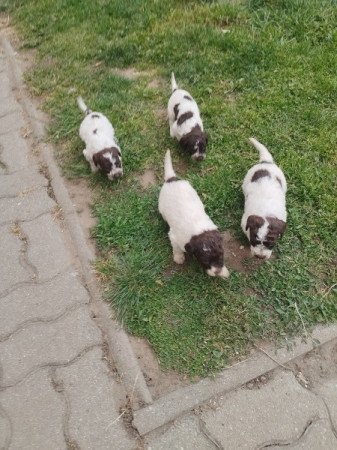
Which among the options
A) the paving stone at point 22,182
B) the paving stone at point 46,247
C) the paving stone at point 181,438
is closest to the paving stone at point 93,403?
the paving stone at point 181,438

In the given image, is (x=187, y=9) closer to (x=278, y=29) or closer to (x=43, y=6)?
(x=278, y=29)

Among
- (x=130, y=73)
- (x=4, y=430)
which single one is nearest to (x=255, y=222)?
(x=4, y=430)

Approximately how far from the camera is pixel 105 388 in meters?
3.23

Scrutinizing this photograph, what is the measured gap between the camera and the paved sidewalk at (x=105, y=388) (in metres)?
3.03

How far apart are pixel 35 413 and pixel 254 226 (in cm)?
201

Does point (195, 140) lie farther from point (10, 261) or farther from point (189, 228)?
point (10, 261)

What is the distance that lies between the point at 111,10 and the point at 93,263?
4092mm

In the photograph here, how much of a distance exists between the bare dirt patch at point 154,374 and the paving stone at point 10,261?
1110 millimetres

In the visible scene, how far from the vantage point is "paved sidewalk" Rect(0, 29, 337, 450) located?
9.93ft

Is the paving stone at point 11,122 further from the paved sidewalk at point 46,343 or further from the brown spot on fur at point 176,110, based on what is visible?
the brown spot on fur at point 176,110

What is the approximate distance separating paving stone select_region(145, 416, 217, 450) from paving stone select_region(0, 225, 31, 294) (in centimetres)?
163

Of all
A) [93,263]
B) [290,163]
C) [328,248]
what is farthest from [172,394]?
[290,163]

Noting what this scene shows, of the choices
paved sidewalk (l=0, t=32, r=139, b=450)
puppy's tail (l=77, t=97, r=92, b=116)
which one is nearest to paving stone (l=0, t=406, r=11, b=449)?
paved sidewalk (l=0, t=32, r=139, b=450)

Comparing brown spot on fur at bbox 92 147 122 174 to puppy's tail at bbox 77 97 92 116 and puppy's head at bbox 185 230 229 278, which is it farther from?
puppy's head at bbox 185 230 229 278
